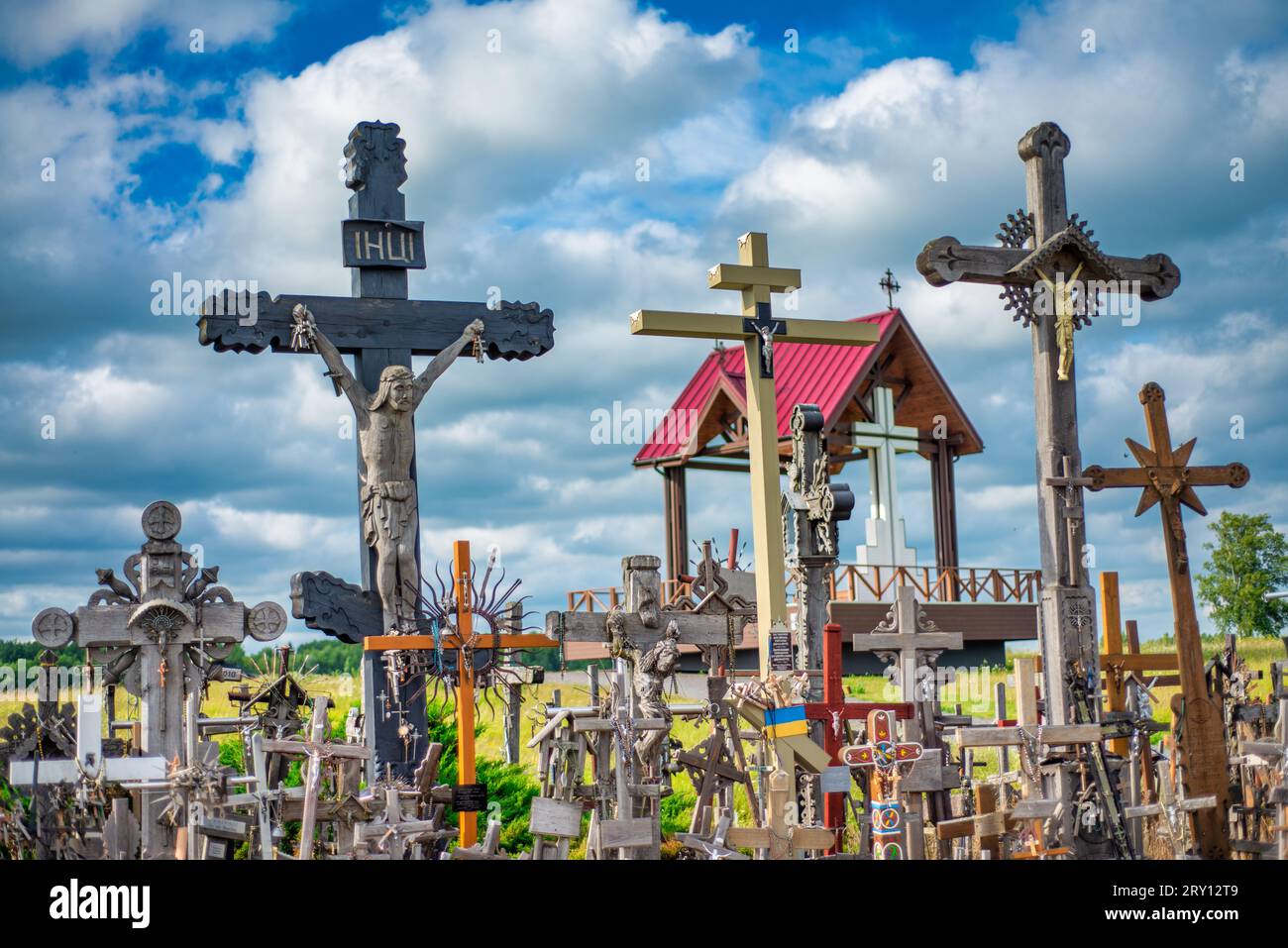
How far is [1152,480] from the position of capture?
9.73m

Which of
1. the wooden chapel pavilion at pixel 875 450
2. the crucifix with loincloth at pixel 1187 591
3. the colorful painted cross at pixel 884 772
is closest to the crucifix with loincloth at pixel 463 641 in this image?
the colorful painted cross at pixel 884 772

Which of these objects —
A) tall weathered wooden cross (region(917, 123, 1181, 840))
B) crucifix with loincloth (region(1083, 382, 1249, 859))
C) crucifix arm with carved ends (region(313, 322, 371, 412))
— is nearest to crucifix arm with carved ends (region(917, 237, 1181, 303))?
tall weathered wooden cross (region(917, 123, 1181, 840))

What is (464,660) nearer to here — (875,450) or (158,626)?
(158,626)

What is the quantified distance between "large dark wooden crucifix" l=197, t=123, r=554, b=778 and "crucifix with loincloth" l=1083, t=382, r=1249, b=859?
5.17 metres

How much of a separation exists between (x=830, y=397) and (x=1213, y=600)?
6.84 metres

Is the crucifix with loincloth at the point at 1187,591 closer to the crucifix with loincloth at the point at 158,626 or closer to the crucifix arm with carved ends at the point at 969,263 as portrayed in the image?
the crucifix arm with carved ends at the point at 969,263

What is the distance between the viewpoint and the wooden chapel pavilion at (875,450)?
22.3 m

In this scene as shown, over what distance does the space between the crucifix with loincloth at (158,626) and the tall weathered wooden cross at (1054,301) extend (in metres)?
5.64

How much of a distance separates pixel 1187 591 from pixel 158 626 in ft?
23.1

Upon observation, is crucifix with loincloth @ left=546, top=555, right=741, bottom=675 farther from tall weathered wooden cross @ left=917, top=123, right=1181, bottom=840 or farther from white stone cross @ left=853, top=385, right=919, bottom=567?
white stone cross @ left=853, top=385, right=919, bottom=567

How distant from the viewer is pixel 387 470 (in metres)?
12.0
